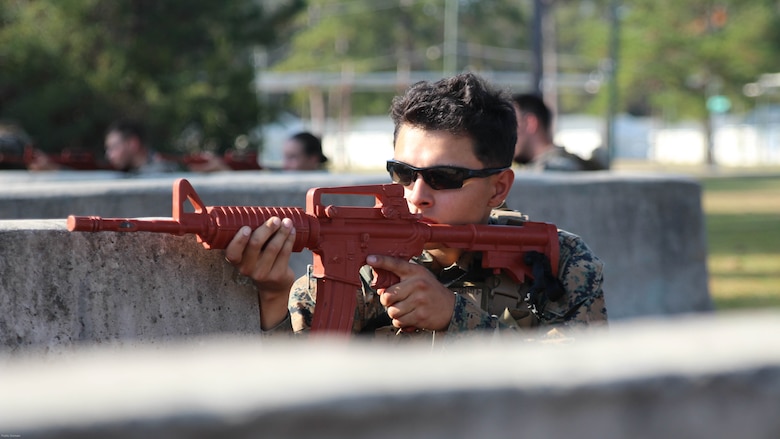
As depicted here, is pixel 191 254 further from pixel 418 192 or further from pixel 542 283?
pixel 542 283

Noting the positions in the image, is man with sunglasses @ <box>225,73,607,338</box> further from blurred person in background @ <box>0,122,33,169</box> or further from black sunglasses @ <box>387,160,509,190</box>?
blurred person in background @ <box>0,122,33,169</box>

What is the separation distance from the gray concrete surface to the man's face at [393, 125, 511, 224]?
7.78ft

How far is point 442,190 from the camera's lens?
342 cm

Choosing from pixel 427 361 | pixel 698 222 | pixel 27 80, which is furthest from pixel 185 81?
pixel 427 361

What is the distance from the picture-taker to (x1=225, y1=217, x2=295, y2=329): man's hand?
2.97 metres

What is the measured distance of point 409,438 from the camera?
87 cm

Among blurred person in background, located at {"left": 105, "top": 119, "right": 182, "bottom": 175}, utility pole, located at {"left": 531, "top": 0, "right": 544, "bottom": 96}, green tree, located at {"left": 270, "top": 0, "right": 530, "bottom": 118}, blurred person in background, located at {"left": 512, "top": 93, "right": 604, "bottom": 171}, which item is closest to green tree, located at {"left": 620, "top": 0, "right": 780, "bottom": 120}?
green tree, located at {"left": 270, "top": 0, "right": 530, "bottom": 118}

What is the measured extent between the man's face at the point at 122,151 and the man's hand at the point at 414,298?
8.73m

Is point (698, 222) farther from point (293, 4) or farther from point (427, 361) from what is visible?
point (293, 4)

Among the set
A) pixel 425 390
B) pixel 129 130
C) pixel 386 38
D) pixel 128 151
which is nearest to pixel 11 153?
pixel 129 130

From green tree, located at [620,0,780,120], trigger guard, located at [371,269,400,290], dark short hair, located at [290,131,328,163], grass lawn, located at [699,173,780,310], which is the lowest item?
grass lawn, located at [699,173,780,310]

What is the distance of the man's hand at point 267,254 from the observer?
2.97 m

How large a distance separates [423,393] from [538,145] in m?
8.28

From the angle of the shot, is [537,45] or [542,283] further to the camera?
[537,45]
